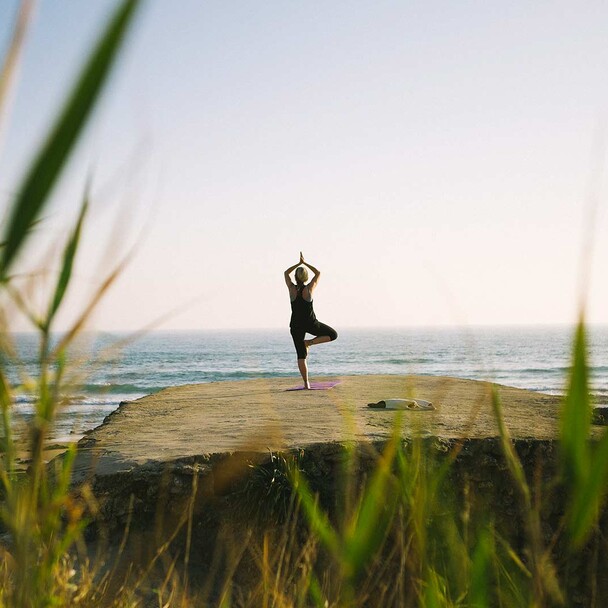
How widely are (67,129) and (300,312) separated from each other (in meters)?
9.19

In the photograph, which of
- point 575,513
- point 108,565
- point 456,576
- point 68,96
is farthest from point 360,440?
point 68,96

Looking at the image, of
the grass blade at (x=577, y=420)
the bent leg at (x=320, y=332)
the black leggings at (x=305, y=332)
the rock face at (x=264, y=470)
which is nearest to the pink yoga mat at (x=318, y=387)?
the black leggings at (x=305, y=332)

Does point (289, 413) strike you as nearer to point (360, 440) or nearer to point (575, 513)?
point (360, 440)

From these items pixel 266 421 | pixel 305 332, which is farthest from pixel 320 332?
pixel 266 421

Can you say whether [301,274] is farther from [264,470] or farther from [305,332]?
[264,470]

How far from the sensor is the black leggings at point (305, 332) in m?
9.73

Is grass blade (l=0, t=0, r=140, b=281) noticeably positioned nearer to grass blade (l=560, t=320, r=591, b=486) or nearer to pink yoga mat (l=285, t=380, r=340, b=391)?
grass blade (l=560, t=320, r=591, b=486)

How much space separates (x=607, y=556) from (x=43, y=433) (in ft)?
16.8

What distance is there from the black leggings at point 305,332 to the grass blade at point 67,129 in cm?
901

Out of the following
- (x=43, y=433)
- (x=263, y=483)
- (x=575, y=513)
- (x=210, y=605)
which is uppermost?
(x=43, y=433)

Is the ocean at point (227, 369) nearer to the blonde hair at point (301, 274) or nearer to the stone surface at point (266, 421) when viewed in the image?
the stone surface at point (266, 421)

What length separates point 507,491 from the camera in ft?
17.1

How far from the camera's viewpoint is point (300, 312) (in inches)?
384

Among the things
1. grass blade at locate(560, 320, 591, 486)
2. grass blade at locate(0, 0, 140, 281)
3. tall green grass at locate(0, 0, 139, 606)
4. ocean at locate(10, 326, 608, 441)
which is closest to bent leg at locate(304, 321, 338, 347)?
ocean at locate(10, 326, 608, 441)
